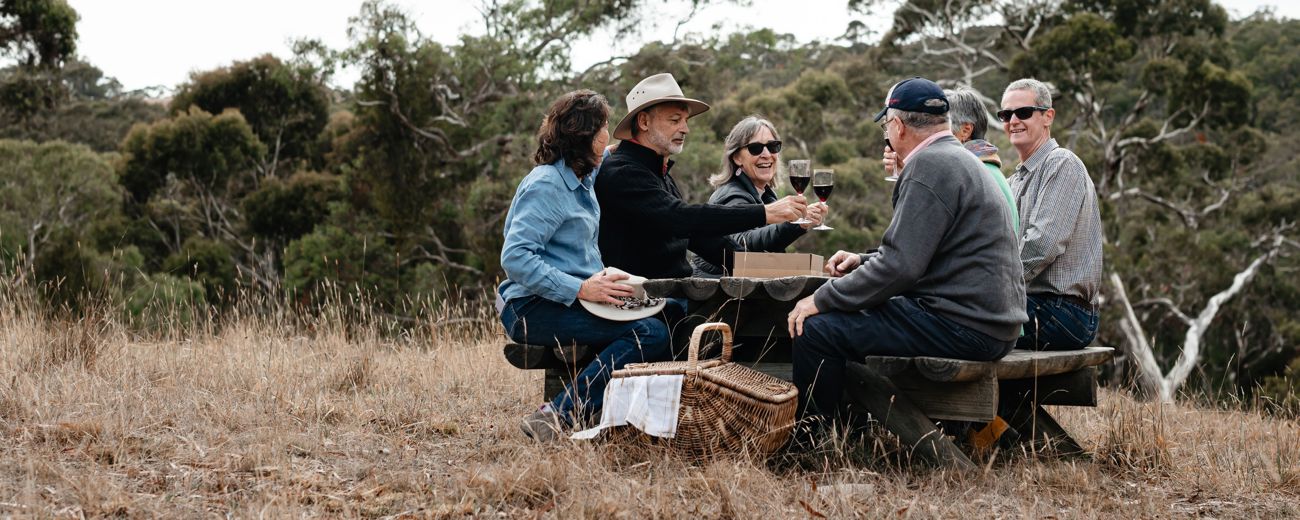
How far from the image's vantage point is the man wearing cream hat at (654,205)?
4.76m

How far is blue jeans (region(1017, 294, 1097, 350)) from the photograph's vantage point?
182 inches

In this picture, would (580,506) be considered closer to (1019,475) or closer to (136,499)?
(136,499)

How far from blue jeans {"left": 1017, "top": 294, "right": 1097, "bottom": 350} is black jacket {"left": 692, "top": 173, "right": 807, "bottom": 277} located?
3.59 ft

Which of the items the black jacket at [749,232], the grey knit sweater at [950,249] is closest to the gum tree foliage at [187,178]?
the black jacket at [749,232]

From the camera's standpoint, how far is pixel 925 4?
2217cm

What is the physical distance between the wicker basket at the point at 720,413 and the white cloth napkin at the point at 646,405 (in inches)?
1.2

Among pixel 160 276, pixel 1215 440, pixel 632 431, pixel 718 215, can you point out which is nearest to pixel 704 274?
pixel 718 215

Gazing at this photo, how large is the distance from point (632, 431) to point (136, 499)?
154 cm

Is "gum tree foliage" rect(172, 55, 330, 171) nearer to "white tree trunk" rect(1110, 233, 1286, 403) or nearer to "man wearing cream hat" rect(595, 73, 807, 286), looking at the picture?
"white tree trunk" rect(1110, 233, 1286, 403)

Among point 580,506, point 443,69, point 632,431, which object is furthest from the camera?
point 443,69

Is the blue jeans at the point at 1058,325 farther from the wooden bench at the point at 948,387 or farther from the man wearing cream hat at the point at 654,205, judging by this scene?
the man wearing cream hat at the point at 654,205

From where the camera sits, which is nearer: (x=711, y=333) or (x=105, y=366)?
(x=711, y=333)

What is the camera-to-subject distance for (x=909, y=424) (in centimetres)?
402

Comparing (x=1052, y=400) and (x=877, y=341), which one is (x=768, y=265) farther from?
(x=1052, y=400)
